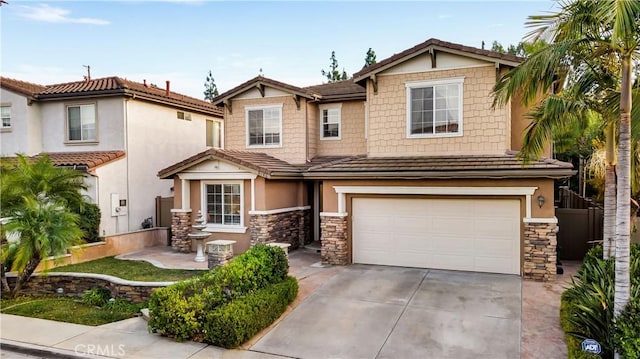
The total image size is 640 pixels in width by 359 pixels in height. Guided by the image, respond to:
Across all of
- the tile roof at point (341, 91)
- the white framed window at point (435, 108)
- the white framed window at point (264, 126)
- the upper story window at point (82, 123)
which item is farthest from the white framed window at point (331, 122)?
the upper story window at point (82, 123)

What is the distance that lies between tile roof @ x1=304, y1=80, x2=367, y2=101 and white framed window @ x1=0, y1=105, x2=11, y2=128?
13.0 metres

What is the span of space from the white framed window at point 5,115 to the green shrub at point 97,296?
11.3m

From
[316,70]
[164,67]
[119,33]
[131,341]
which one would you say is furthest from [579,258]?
[316,70]

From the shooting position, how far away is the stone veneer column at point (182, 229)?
595 inches

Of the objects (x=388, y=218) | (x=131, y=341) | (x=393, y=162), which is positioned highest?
(x=393, y=162)

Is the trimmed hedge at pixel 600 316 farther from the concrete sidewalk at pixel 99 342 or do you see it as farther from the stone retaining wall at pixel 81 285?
the stone retaining wall at pixel 81 285

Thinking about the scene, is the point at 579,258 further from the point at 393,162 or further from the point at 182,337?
the point at 182,337

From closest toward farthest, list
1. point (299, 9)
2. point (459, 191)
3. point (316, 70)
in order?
1. point (459, 191)
2. point (299, 9)
3. point (316, 70)

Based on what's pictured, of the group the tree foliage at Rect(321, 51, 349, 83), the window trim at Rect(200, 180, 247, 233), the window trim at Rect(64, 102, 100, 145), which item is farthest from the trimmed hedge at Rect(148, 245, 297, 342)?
the tree foliage at Rect(321, 51, 349, 83)

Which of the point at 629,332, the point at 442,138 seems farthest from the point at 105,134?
the point at 629,332

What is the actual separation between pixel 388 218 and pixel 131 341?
7485 millimetres

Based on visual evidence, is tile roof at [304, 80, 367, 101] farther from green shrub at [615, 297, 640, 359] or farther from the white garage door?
green shrub at [615, 297, 640, 359]

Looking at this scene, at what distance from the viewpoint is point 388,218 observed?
1230cm

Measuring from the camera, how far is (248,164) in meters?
13.6
